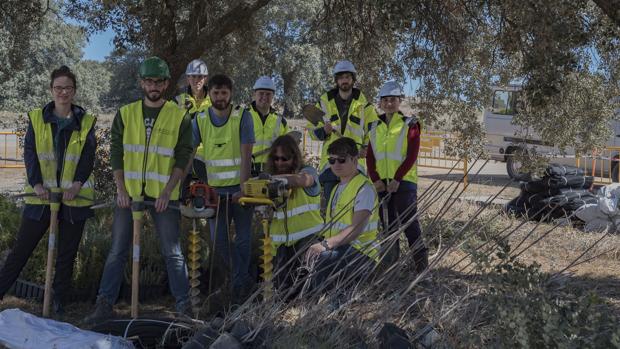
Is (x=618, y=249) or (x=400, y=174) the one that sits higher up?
(x=400, y=174)

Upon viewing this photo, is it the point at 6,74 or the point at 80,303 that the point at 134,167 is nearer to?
the point at 80,303

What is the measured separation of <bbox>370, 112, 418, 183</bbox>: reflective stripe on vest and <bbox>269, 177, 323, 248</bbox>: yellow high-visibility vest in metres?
1.38

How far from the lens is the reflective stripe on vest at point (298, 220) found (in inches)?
207

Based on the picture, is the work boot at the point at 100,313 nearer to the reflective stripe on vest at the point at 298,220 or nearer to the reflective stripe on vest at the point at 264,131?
the reflective stripe on vest at the point at 298,220

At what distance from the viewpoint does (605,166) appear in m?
17.2

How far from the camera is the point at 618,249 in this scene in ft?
26.6

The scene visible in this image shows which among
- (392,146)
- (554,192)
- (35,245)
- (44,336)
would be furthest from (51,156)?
(554,192)

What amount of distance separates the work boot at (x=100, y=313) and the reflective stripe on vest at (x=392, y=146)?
2733 millimetres

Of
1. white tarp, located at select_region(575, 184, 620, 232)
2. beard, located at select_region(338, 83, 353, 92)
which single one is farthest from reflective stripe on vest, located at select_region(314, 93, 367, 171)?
white tarp, located at select_region(575, 184, 620, 232)

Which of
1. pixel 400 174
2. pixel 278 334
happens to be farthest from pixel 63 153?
pixel 400 174

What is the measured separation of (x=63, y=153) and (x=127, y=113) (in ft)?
2.18

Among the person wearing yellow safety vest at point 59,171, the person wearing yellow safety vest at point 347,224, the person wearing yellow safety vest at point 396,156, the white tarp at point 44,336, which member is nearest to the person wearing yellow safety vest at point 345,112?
the person wearing yellow safety vest at point 396,156

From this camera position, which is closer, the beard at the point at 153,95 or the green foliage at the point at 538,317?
the green foliage at the point at 538,317

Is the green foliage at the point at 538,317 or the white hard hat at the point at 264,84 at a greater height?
the white hard hat at the point at 264,84
